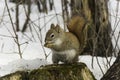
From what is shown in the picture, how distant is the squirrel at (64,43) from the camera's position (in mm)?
3027

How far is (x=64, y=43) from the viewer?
10.2ft

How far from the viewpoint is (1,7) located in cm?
890

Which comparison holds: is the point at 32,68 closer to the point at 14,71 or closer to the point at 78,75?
the point at 14,71

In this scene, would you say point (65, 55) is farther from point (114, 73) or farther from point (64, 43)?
point (114, 73)

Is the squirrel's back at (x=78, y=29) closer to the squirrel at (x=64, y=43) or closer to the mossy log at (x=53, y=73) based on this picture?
the squirrel at (x=64, y=43)

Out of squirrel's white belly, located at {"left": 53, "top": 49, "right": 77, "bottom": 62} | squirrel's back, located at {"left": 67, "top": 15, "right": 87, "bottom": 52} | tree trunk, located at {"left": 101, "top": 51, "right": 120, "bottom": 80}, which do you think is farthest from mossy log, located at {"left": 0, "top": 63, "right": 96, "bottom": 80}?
squirrel's back, located at {"left": 67, "top": 15, "right": 87, "bottom": 52}

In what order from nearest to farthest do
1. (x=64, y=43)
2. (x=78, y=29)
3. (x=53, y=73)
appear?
(x=53, y=73) < (x=64, y=43) < (x=78, y=29)

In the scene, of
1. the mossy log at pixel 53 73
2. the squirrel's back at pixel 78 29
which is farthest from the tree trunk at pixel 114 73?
the squirrel's back at pixel 78 29

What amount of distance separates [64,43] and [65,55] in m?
0.10

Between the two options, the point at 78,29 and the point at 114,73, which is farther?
the point at 78,29

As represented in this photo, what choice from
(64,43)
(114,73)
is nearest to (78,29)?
(64,43)

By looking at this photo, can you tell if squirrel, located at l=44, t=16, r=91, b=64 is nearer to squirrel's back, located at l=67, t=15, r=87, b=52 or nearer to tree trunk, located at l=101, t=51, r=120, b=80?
squirrel's back, located at l=67, t=15, r=87, b=52

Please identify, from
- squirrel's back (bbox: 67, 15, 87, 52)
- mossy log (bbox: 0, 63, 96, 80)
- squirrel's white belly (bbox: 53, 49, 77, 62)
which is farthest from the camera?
squirrel's back (bbox: 67, 15, 87, 52)

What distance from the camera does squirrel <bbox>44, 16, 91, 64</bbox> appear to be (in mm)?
3027
